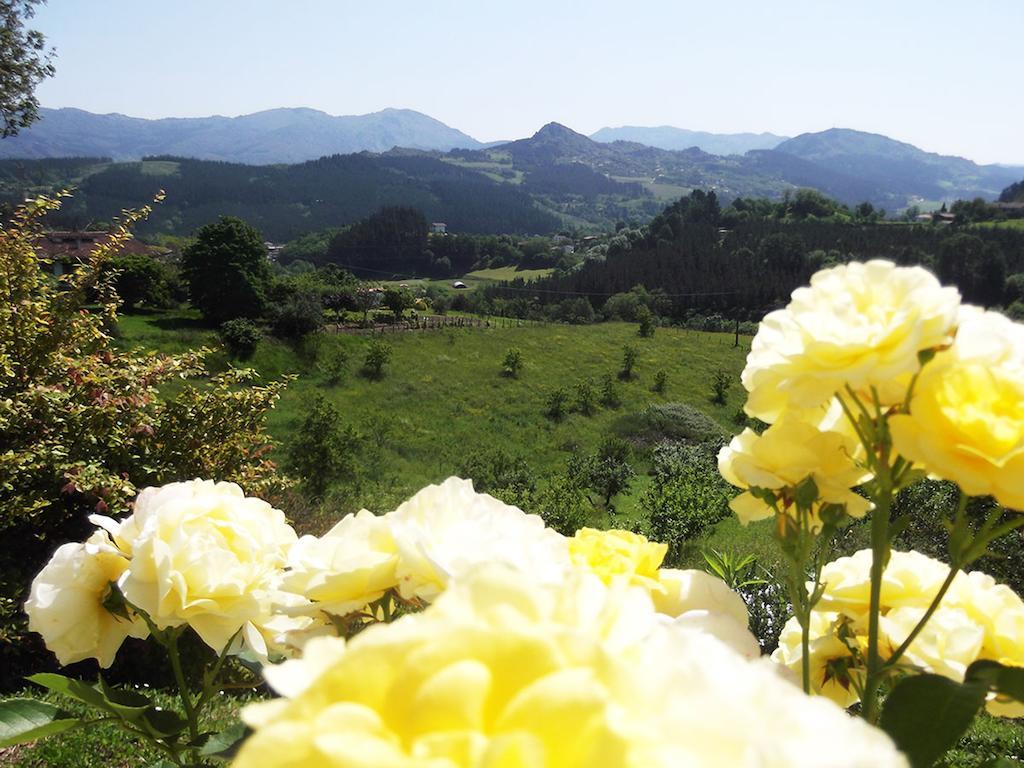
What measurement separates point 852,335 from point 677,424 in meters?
23.1

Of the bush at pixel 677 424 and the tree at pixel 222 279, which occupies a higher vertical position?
the tree at pixel 222 279

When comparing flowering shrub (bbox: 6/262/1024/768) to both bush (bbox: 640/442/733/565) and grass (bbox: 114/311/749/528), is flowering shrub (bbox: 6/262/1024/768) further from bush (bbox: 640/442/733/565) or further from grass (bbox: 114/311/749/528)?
grass (bbox: 114/311/749/528)

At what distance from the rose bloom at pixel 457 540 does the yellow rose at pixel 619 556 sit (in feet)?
0.11

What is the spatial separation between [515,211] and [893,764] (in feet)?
423

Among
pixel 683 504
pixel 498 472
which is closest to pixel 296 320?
pixel 498 472

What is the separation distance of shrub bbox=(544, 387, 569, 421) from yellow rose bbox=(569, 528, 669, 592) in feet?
73.7

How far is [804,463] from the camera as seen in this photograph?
23.9 inches

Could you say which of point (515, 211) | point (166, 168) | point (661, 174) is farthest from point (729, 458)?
point (661, 174)

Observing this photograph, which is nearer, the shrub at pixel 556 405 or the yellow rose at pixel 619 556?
the yellow rose at pixel 619 556

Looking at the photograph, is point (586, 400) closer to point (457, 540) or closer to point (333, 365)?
point (333, 365)

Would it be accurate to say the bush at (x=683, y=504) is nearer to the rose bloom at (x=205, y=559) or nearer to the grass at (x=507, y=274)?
the rose bloom at (x=205, y=559)

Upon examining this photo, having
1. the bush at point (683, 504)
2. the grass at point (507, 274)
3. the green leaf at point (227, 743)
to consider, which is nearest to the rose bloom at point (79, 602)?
the green leaf at point (227, 743)

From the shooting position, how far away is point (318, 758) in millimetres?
262

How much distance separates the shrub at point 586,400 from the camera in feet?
78.2
